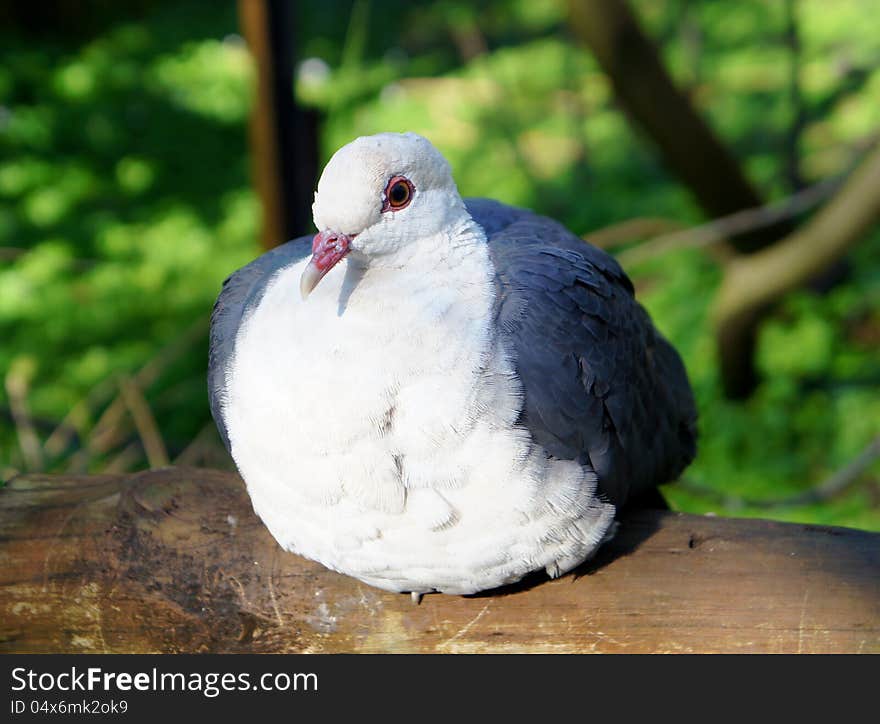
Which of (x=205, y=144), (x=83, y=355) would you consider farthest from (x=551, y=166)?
(x=83, y=355)

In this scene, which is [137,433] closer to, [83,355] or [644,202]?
[83,355]

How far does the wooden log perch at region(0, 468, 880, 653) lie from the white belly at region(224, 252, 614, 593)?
0.40 feet

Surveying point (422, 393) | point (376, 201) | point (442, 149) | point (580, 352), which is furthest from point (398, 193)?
point (442, 149)

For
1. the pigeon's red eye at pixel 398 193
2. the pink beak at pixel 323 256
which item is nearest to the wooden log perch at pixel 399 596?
the pink beak at pixel 323 256

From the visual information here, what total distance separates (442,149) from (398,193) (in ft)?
15.6

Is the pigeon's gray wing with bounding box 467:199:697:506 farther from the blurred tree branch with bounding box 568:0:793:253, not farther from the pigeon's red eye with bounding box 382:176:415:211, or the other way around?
the blurred tree branch with bounding box 568:0:793:253

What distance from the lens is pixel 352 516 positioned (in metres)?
2.05

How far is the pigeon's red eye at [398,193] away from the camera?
2021 mm

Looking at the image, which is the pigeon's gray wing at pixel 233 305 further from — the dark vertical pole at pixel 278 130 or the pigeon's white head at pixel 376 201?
the dark vertical pole at pixel 278 130

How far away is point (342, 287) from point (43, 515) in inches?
35.0

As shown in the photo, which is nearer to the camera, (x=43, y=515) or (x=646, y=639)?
(x=646, y=639)

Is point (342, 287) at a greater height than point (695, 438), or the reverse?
point (342, 287)

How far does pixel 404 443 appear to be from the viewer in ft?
6.54

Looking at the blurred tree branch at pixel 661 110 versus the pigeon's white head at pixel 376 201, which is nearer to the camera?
the pigeon's white head at pixel 376 201
